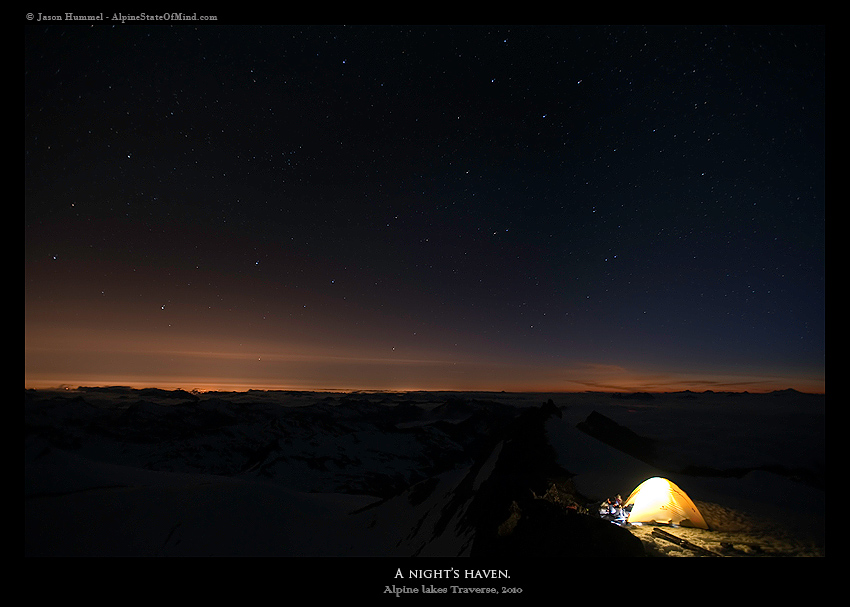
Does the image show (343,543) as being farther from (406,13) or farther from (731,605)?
(406,13)

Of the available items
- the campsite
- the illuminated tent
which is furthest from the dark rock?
the illuminated tent

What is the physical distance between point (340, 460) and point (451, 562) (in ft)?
604

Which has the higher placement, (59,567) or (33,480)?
(33,480)

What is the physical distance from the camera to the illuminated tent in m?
11.5

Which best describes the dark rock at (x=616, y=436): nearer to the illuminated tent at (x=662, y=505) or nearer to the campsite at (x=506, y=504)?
the campsite at (x=506, y=504)

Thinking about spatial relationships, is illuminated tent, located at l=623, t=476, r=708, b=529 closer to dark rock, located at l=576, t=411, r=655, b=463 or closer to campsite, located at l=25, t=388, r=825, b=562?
campsite, located at l=25, t=388, r=825, b=562

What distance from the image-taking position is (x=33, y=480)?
8.49 meters

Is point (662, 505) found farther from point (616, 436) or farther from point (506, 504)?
point (616, 436)

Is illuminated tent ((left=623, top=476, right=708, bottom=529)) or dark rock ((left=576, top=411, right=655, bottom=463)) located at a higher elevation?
illuminated tent ((left=623, top=476, right=708, bottom=529))

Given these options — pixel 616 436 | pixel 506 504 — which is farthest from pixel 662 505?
pixel 616 436

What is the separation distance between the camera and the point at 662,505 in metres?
11.9

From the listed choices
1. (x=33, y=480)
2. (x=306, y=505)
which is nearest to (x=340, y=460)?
(x=306, y=505)

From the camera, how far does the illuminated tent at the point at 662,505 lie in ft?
37.8

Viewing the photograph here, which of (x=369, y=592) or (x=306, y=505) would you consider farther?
(x=306, y=505)
